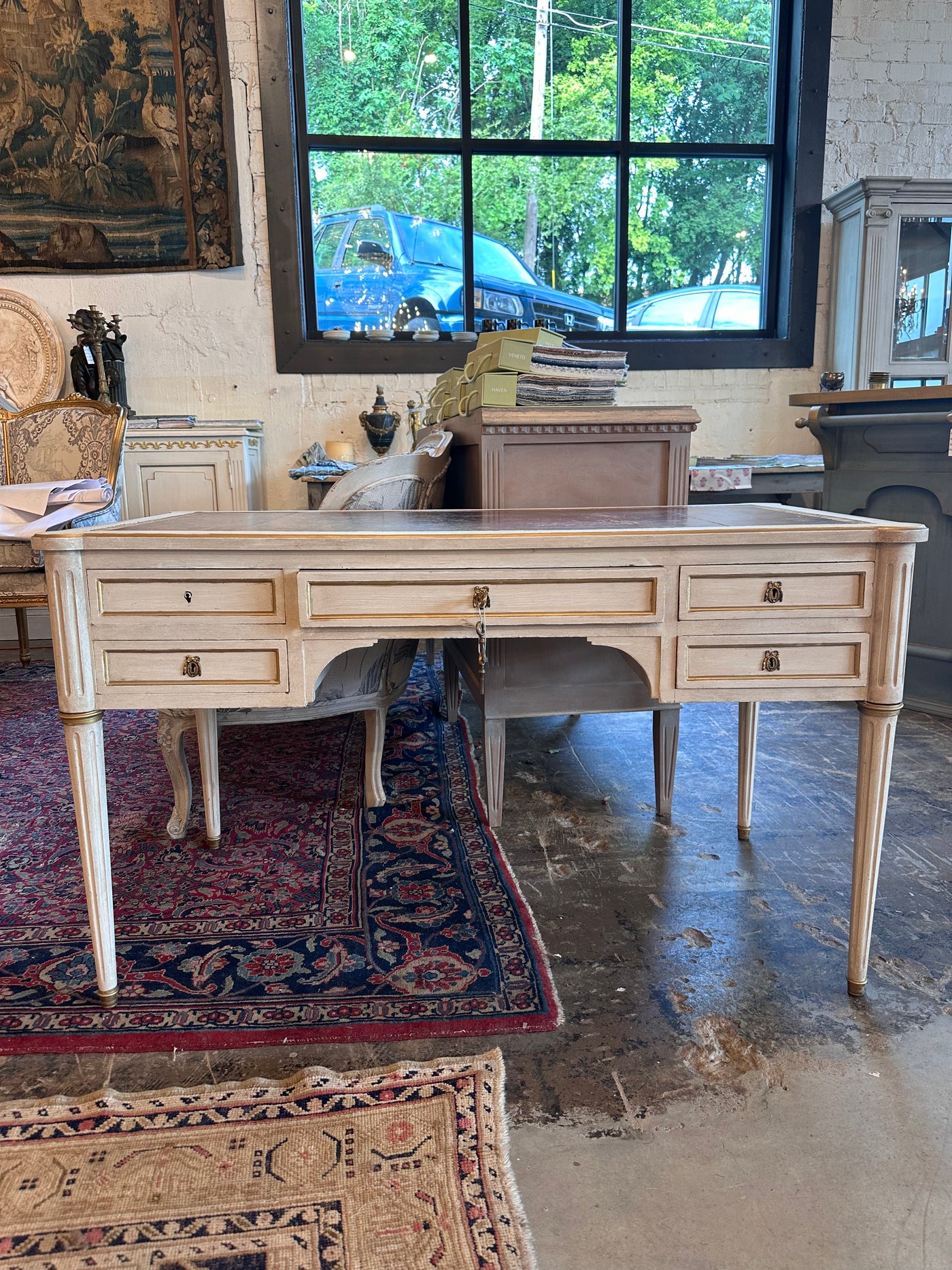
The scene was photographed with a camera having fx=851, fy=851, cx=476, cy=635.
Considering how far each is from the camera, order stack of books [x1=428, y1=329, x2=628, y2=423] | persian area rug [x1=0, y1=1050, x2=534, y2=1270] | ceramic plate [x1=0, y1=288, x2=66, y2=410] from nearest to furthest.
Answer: persian area rug [x1=0, y1=1050, x2=534, y2=1270], stack of books [x1=428, y1=329, x2=628, y2=423], ceramic plate [x1=0, y1=288, x2=66, y2=410]

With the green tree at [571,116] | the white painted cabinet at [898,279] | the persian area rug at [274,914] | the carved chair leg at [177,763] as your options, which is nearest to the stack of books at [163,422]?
the green tree at [571,116]

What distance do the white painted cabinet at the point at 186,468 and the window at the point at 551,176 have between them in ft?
2.13

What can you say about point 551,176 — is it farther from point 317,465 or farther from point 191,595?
point 191,595

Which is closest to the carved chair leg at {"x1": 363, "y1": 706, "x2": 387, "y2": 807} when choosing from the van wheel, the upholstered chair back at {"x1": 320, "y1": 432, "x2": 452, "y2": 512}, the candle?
the upholstered chair back at {"x1": 320, "y1": 432, "x2": 452, "y2": 512}

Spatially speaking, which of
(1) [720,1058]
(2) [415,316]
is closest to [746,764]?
(1) [720,1058]

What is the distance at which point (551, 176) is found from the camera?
496cm

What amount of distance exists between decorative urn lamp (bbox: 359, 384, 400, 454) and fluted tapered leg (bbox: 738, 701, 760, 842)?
9.96 feet

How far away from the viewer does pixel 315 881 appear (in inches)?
82.2

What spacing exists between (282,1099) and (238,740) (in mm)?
2018

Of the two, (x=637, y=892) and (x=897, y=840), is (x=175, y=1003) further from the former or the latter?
(x=897, y=840)

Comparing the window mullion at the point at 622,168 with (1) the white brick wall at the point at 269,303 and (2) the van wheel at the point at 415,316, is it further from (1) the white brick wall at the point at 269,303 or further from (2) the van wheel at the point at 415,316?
(2) the van wheel at the point at 415,316

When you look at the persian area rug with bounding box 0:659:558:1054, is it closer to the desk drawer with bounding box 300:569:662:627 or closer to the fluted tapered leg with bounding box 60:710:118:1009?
the fluted tapered leg with bounding box 60:710:118:1009

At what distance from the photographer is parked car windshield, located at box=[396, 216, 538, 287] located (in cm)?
490

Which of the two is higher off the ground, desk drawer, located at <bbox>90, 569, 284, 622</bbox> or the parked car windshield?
the parked car windshield
